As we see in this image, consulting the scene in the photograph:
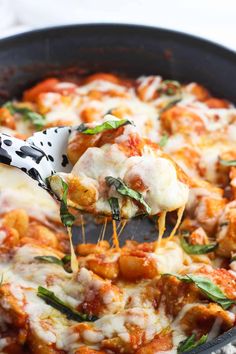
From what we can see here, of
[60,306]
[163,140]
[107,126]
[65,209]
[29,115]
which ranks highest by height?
[107,126]

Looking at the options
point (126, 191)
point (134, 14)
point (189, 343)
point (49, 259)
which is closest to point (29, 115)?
point (49, 259)

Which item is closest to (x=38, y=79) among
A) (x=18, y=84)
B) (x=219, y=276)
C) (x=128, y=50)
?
(x=18, y=84)

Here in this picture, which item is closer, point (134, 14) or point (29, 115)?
point (29, 115)

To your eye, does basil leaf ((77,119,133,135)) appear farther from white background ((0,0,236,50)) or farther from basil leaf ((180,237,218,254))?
white background ((0,0,236,50))

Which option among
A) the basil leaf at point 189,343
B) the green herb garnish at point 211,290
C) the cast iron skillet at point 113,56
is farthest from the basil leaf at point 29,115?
the basil leaf at point 189,343

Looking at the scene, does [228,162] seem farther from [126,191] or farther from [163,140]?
[126,191]

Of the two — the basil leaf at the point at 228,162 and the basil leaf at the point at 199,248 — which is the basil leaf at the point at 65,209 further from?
the basil leaf at the point at 228,162
